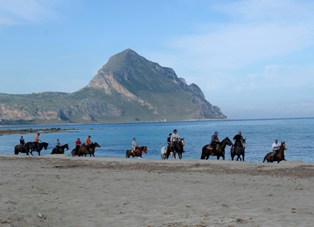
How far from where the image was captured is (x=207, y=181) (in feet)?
52.2

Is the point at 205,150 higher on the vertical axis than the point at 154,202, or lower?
higher

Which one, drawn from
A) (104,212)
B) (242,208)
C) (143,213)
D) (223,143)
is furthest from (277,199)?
(223,143)

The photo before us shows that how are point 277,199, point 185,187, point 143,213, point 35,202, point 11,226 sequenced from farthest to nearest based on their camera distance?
point 185,187, point 277,199, point 35,202, point 143,213, point 11,226

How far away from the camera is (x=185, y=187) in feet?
46.0

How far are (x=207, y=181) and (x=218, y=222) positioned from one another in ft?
23.7

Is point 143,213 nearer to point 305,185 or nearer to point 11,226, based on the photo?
point 11,226

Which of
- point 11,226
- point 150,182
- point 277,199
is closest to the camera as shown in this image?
point 11,226

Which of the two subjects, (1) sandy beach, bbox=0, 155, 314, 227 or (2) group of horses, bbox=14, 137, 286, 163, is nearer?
(1) sandy beach, bbox=0, 155, 314, 227

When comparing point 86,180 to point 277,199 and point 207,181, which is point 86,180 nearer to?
point 207,181

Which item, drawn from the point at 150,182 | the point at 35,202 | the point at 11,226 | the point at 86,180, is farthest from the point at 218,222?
the point at 86,180

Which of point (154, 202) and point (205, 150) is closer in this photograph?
point (154, 202)

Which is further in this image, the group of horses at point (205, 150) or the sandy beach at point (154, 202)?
the group of horses at point (205, 150)

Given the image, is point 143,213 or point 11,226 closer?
point 11,226

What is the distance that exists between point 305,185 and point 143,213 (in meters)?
7.12
